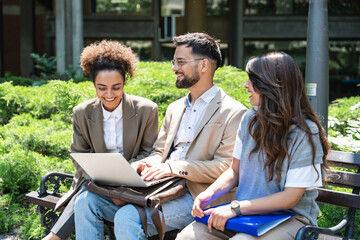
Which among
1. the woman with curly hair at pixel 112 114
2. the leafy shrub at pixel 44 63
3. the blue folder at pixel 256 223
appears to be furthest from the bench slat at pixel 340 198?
the leafy shrub at pixel 44 63

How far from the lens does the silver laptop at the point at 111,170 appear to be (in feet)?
10.8

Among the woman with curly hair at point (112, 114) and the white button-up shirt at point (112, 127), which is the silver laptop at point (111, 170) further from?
the white button-up shirt at point (112, 127)

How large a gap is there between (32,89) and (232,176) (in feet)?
19.7

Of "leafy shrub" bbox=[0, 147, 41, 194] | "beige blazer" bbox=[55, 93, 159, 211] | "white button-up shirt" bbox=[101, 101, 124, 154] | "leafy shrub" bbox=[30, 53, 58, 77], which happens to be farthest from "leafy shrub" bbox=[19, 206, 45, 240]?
"leafy shrub" bbox=[30, 53, 58, 77]

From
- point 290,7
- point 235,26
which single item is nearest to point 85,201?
point 235,26

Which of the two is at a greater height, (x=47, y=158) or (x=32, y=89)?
(x=32, y=89)

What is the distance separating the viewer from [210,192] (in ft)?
10.5

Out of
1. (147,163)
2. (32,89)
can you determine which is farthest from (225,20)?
(147,163)

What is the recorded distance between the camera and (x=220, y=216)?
2881mm

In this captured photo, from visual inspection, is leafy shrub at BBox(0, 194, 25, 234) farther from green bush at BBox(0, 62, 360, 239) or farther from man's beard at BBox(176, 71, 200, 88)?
man's beard at BBox(176, 71, 200, 88)

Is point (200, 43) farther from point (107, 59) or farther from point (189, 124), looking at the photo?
point (107, 59)

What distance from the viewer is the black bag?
328 cm

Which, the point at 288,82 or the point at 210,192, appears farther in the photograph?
the point at 210,192

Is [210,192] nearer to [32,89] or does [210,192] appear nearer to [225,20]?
[32,89]
